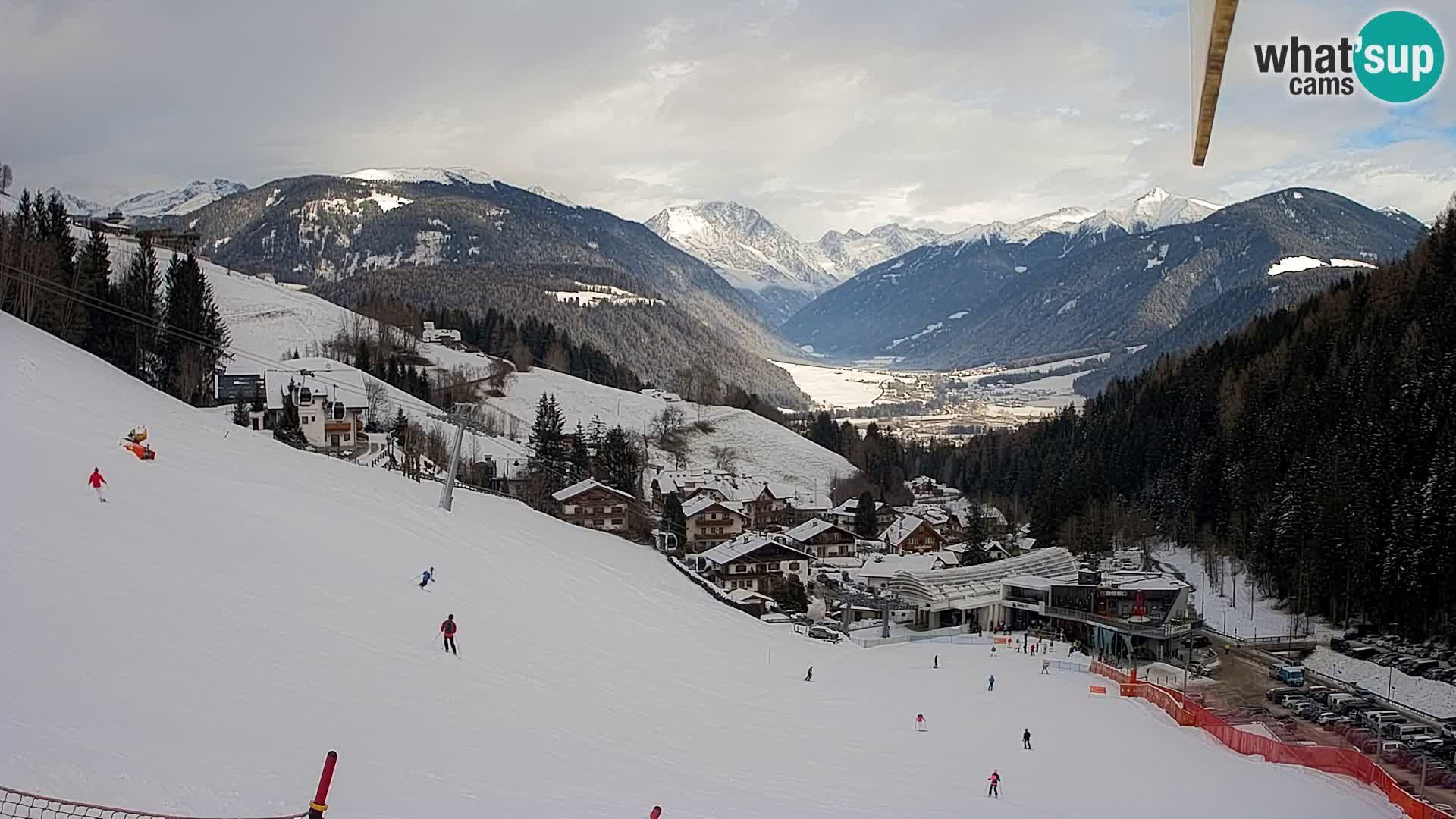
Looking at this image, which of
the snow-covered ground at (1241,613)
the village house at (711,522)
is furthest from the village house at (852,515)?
the snow-covered ground at (1241,613)

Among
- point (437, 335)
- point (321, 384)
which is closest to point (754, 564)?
point (321, 384)

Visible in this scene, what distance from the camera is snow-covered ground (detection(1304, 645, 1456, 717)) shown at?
30703mm

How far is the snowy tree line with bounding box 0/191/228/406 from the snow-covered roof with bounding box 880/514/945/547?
4338 cm

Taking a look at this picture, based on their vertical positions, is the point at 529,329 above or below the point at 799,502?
above

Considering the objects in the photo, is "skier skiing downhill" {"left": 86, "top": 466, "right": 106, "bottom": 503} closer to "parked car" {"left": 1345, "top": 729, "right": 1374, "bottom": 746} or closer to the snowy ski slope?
"parked car" {"left": 1345, "top": 729, "right": 1374, "bottom": 746}

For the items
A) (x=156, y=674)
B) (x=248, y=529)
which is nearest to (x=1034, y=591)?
(x=248, y=529)

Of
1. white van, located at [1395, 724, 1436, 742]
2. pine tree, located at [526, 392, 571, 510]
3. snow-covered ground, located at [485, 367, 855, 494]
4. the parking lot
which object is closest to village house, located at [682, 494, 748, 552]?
pine tree, located at [526, 392, 571, 510]

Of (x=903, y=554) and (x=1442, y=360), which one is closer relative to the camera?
(x=1442, y=360)

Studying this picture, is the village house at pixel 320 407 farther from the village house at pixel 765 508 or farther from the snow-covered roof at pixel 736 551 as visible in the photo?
the village house at pixel 765 508

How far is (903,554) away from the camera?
2554 inches

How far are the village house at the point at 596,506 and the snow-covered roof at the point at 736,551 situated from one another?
20.5 ft

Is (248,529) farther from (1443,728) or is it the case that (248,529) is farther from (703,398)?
(703,398)

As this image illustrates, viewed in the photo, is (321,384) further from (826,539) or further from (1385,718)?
(1385,718)

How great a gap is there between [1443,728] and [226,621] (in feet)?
101
